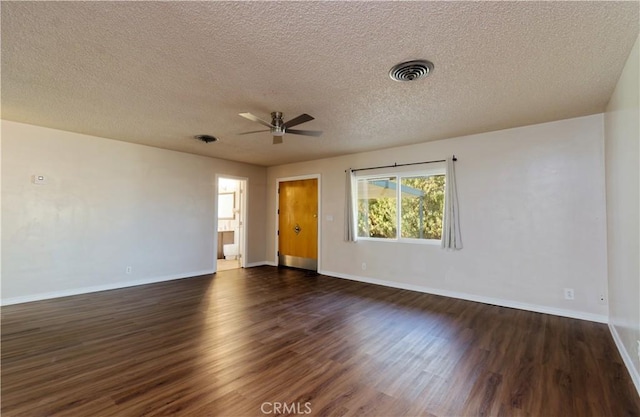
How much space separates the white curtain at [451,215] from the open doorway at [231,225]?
4476 mm

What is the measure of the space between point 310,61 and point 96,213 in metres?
4.44

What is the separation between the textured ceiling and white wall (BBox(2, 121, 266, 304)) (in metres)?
0.64

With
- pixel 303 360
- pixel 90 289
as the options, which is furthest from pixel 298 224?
pixel 303 360

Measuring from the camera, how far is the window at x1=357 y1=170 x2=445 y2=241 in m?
4.72

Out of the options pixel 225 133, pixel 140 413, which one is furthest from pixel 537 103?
pixel 140 413

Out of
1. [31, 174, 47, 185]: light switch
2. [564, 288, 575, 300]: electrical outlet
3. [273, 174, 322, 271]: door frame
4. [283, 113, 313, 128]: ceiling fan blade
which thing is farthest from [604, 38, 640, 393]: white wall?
[31, 174, 47, 185]: light switch

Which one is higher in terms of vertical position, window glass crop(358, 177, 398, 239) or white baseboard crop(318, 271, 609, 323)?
window glass crop(358, 177, 398, 239)

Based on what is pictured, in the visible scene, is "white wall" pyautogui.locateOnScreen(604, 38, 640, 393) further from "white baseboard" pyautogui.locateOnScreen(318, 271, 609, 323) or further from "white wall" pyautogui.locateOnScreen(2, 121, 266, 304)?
"white wall" pyautogui.locateOnScreen(2, 121, 266, 304)

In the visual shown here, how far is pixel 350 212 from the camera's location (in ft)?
18.3

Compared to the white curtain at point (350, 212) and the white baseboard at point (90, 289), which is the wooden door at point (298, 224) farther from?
the white baseboard at point (90, 289)

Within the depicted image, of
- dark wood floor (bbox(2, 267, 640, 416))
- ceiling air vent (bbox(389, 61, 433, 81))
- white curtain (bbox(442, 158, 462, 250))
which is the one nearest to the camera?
dark wood floor (bbox(2, 267, 640, 416))

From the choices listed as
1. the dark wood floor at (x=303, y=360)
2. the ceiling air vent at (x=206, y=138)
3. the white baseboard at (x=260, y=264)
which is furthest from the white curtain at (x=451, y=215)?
the white baseboard at (x=260, y=264)

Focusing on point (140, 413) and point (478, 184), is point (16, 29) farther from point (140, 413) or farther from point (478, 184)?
A: point (478, 184)

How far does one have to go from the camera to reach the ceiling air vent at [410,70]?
2.31 meters
